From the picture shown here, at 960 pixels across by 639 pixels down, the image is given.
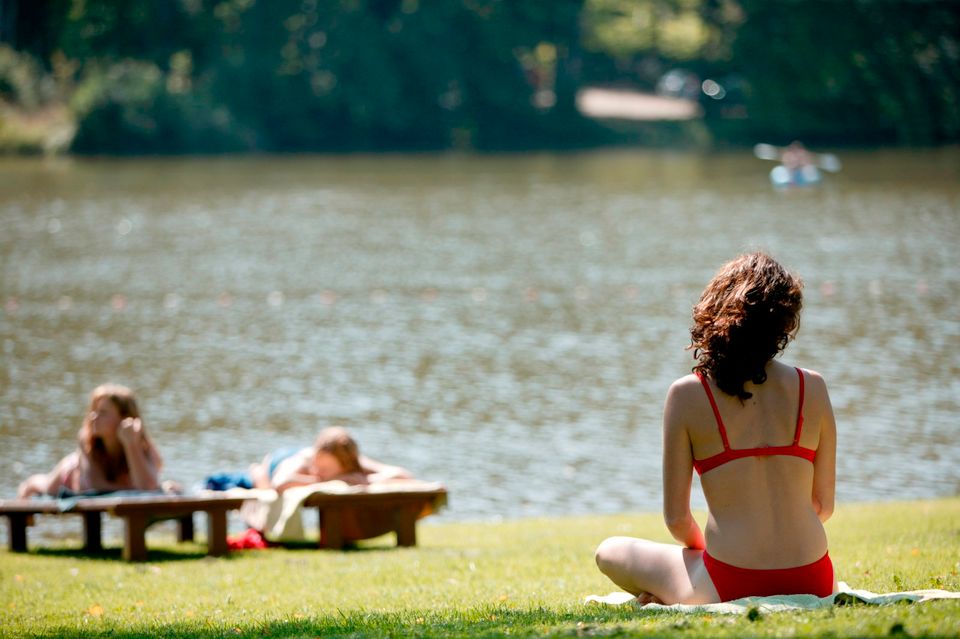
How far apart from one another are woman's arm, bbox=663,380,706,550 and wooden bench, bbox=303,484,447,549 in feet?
15.7

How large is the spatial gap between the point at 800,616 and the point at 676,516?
63 cm

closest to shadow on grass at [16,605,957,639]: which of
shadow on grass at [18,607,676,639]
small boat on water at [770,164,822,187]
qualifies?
shadow on grass at [18,607,676,639]

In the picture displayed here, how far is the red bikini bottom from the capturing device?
5.14 m

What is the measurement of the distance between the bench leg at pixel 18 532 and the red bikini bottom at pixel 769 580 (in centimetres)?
656

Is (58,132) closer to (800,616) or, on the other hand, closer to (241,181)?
(241,181)

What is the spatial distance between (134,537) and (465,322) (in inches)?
645

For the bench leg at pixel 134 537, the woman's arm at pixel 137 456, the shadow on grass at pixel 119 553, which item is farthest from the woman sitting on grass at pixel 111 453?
the bench leg at pixel 134 537

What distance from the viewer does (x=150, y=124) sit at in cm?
7075

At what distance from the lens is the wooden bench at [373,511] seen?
9.96 metres

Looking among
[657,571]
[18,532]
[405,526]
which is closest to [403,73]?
[405,526]

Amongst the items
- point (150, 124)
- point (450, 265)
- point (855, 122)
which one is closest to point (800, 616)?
point (450, 265)

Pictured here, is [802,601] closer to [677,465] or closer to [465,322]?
[677,465]

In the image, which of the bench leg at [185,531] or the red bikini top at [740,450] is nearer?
the red bikini top at [740,450]

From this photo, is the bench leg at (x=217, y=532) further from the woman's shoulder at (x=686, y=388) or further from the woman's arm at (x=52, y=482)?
the woman's shoulder at (x=686, y=388)
